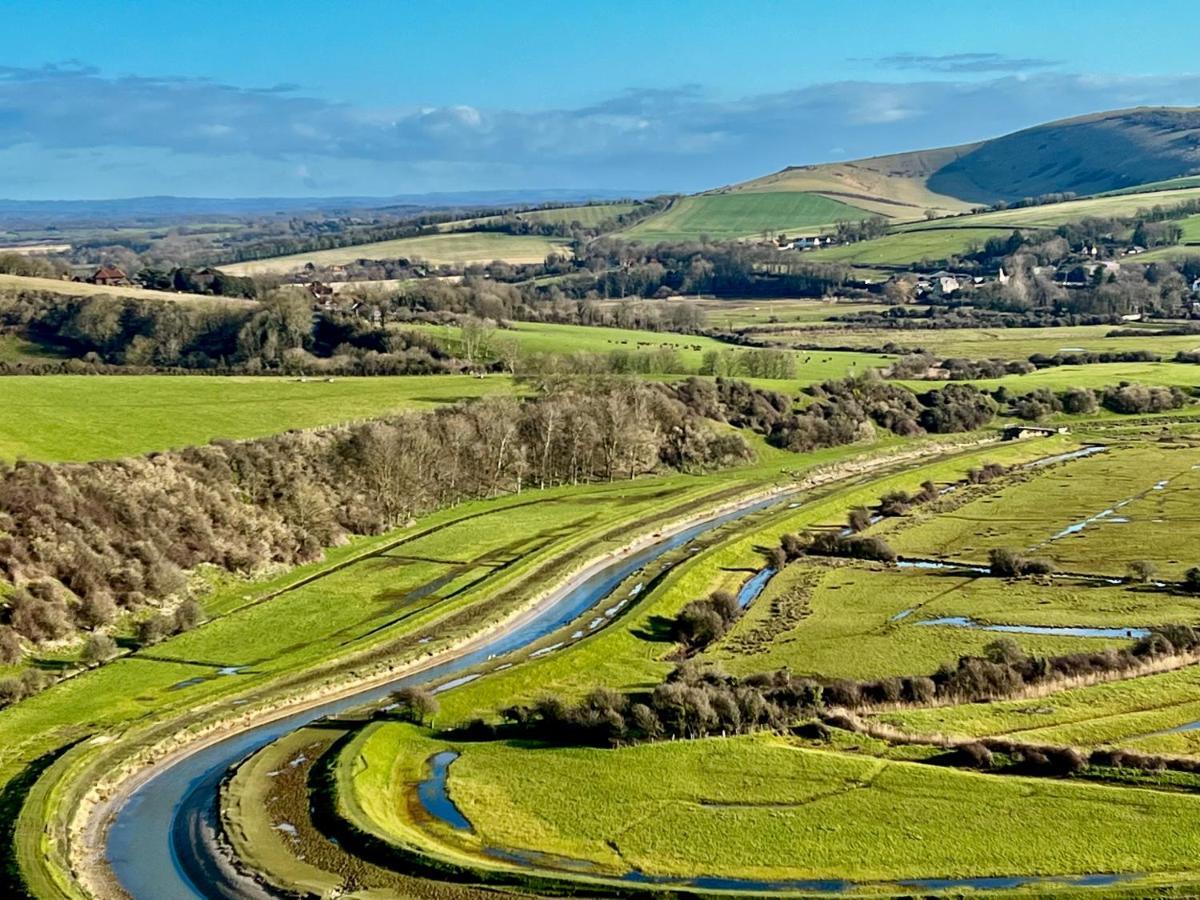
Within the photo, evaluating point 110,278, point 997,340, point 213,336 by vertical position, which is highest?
point 110,278

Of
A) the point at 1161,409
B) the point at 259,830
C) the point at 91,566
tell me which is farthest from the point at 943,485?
the point at 259,830

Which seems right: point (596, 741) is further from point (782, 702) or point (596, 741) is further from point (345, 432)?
point (345, 432)

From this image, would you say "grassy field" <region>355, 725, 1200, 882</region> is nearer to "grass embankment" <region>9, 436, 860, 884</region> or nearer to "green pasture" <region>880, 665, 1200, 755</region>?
"green pasture" <region>880, 665, 1200, 755</region>

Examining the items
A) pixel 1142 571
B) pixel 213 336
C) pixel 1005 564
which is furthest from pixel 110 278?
pixel 1142 571

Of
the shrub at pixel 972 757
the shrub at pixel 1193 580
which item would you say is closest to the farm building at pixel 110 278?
the shrub at pixel 1193 580

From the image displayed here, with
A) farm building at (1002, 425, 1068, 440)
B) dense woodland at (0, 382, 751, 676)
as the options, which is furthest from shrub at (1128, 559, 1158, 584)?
farm building at (1002, 425, 1068, 440)

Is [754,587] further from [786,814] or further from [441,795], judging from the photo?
[786,814]
